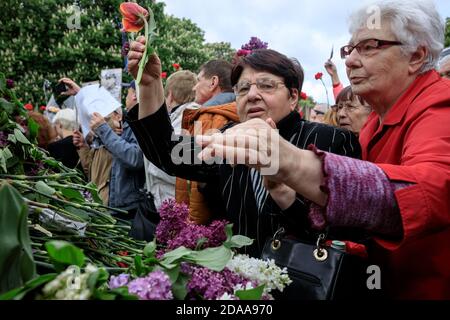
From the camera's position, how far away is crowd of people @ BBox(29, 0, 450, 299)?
3.25 feet

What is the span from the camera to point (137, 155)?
155 inches

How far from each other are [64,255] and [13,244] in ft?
0.27

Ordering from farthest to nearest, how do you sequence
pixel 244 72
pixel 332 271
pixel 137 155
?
pixel 137 155 → pixel 244 72 → pixel 332 271

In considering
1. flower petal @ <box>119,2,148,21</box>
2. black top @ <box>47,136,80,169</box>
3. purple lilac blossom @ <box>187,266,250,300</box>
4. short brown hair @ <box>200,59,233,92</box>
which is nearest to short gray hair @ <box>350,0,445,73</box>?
flower petal @ <box>119,2,148,21</box>

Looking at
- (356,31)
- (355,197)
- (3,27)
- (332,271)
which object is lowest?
(332,271)

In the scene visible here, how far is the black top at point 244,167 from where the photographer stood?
174 cm

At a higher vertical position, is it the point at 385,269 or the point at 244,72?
the point at 244,72

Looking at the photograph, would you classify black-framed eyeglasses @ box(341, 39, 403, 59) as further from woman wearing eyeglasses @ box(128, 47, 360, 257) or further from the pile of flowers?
the pile of flowers

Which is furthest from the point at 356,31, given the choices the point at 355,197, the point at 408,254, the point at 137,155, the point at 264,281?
the point at 137,155

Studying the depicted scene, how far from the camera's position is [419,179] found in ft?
3.33

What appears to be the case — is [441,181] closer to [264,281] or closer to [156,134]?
[264,281]

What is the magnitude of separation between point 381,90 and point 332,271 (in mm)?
639

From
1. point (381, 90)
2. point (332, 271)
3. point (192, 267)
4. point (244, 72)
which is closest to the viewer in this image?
point (192, 267)

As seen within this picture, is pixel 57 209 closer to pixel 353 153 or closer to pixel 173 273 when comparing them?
pixel 173 273
